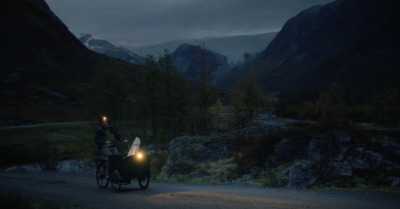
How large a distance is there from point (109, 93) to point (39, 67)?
96410mm

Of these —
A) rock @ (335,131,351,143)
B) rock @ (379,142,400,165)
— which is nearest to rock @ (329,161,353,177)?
rock @ (335,131,351,143)

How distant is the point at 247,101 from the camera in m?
42.4

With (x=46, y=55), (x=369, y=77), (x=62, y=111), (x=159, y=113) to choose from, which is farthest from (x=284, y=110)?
(x=369, y=77)

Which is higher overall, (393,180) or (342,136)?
(342,136)

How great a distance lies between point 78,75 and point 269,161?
13410 centimetres

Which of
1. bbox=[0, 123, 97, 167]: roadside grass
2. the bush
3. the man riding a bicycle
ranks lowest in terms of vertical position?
bbox=[0, 123, 97, 167]: roadside grass

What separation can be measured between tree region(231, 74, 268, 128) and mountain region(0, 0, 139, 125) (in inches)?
1720

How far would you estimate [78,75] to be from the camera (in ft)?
440

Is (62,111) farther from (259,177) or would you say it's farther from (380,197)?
(380,197)

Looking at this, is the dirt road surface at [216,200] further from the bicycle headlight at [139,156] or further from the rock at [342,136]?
the rock at [342,136]

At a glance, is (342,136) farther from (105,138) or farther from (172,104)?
(172,104)

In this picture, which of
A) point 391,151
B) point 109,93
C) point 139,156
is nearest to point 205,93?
point 109,93

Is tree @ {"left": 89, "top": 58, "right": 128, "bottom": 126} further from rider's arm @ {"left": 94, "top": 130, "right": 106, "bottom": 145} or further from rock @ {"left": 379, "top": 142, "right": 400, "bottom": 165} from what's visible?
rock @ {"left": 379, "top": 142, "right": 400, "bottom": 165}

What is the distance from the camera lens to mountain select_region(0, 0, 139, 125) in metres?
81.6
